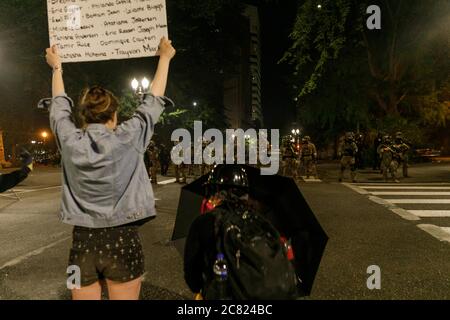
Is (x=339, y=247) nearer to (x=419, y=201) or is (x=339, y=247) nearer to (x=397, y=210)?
(x=397, y=210)

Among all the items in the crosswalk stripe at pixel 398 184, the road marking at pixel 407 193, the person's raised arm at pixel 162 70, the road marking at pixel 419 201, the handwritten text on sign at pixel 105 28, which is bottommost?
the crosswalk stripe at pixel 398 184

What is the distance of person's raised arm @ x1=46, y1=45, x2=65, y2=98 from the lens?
8.46 ft

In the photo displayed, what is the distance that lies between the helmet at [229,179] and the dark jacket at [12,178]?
1256mm

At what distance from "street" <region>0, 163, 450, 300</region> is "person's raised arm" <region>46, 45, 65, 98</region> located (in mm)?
2671

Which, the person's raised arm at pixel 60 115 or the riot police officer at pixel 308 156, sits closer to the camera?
the person's raised arm at pixel 60 115

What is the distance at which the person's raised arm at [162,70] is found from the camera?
2.53m

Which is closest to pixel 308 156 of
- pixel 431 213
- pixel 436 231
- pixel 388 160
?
pixel 388 160

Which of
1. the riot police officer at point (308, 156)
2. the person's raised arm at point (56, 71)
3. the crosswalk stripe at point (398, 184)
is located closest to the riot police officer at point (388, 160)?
the crosswalk stripe at point (398, 184)

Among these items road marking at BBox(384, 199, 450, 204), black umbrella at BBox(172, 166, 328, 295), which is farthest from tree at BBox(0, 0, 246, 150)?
black umbrella at BBox(172, 166, 328, 295)

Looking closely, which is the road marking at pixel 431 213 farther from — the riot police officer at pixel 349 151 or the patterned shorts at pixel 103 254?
the patterned shorts at pixel 103 254

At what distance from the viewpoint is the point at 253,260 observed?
217 cm
